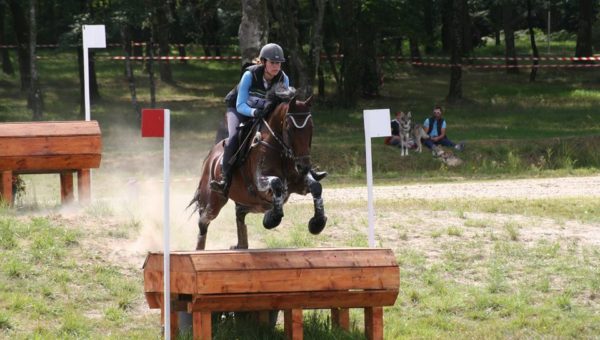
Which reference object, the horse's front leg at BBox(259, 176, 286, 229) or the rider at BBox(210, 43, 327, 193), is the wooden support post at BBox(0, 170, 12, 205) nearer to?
the rider at BBox(210, 43, 327, 193)

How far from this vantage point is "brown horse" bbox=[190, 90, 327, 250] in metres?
10.6

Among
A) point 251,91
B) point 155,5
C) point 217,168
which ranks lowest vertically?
point 217,168

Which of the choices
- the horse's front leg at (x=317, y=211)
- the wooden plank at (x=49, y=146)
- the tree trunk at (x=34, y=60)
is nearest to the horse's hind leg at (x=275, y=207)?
the horse's front leg at (x=317, y=211)

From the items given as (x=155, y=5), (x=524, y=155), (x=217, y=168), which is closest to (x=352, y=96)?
(x=155, y=5)

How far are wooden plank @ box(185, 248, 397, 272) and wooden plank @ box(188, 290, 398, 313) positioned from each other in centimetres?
25

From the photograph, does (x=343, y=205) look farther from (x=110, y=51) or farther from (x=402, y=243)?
(x=110, y=51)

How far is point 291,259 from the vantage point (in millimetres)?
9992

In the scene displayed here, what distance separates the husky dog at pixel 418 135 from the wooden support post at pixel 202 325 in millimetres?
16802

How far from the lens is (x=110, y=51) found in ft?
184

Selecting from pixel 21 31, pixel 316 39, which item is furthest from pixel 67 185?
pixel 21 31

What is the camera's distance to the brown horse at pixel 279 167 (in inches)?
418

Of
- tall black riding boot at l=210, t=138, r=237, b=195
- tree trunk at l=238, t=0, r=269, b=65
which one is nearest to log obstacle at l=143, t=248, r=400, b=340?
tall black riding boot at l=210, t=138, r=237, b=195

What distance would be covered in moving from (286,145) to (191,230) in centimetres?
528

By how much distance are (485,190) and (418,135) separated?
6.14 meters
